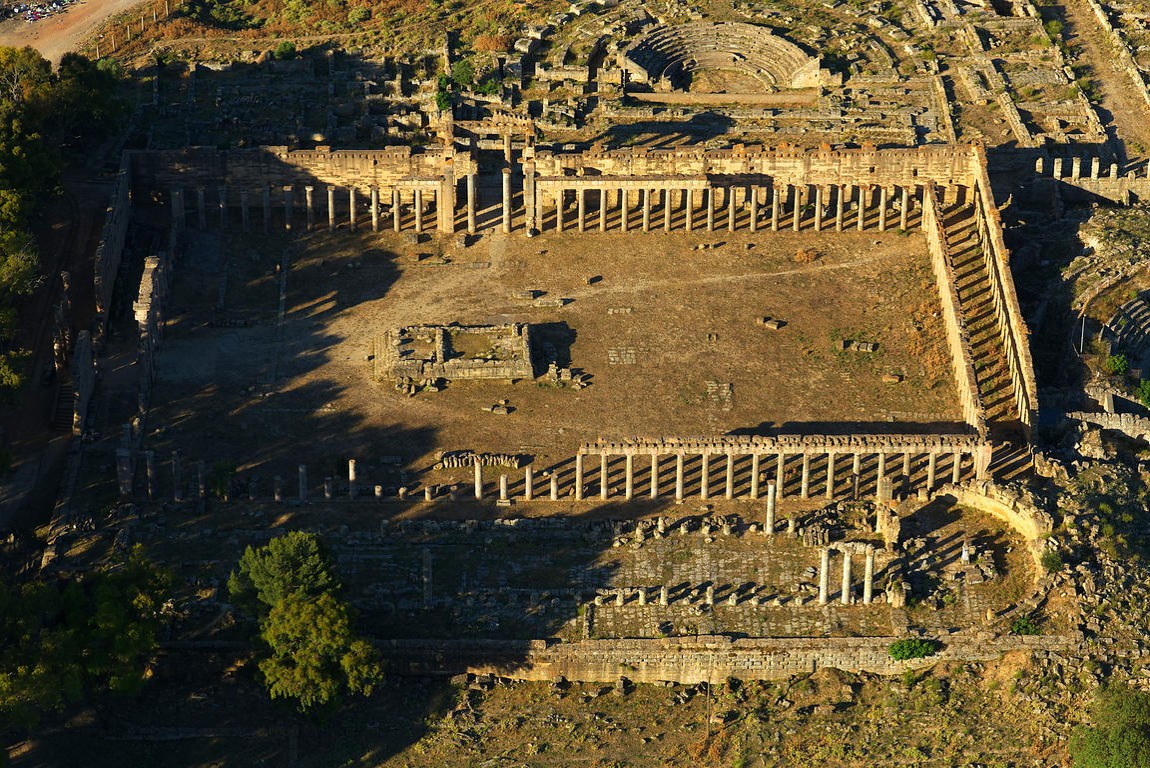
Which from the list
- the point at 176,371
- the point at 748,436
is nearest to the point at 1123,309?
the point at 748,436

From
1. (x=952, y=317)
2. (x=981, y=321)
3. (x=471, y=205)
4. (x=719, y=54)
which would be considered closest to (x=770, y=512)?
(x=952, y=317)

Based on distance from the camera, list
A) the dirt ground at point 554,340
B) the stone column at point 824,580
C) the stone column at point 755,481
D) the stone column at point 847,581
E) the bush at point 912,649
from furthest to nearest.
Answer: the dirt ground at point 554,340
the stone column at point 755,481
the stone column at point 824,580
the stone column at point 847,581
the bush at point 912,649

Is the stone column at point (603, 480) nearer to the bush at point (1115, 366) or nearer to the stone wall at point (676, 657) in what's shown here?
the stone wall at point (676, 657)

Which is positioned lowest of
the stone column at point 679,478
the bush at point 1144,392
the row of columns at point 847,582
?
the row of columns at point 847,582

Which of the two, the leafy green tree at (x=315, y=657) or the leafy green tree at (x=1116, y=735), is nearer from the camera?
the leafy green tree at (x=1116, y=735)

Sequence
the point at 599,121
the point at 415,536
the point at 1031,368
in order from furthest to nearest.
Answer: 1. the point at 599,121
2. the point at 1031,368
3. the point at 415,536

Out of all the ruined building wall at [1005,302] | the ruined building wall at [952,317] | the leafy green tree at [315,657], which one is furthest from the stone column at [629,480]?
the ruined building wall at [1005,302]

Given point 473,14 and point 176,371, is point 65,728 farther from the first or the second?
point 473,14
